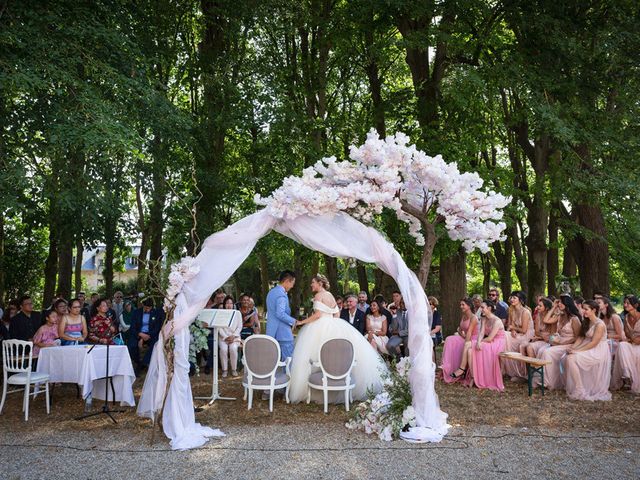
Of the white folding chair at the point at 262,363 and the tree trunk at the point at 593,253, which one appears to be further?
the tree trunk at the point at 593,253

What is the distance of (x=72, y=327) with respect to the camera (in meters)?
9.23

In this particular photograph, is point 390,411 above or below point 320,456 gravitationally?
above

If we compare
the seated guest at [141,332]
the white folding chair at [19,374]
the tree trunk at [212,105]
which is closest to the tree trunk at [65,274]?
the tree trunk at [212,105]

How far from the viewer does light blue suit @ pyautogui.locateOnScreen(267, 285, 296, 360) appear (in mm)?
8555

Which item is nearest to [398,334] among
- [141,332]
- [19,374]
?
[141,332]

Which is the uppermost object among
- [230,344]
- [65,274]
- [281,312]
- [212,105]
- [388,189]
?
[212,105]

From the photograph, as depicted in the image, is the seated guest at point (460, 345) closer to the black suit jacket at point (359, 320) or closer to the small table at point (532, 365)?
the small table at point (532, 365)

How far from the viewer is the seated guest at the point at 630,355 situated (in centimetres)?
903

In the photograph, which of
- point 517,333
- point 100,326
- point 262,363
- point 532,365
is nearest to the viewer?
point 262,363

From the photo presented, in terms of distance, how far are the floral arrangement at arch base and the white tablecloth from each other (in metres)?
3.40

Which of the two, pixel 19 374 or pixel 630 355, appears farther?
pixel 630 355

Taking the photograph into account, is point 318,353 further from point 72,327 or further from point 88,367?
point 72,327

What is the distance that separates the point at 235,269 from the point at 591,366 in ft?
18.6

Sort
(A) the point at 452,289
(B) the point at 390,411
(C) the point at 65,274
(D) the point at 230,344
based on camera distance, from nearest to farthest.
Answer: (B) the point at 390,411, (D) the point at 230,344, (A) the point at 452,289, (C) the point at 65,274
